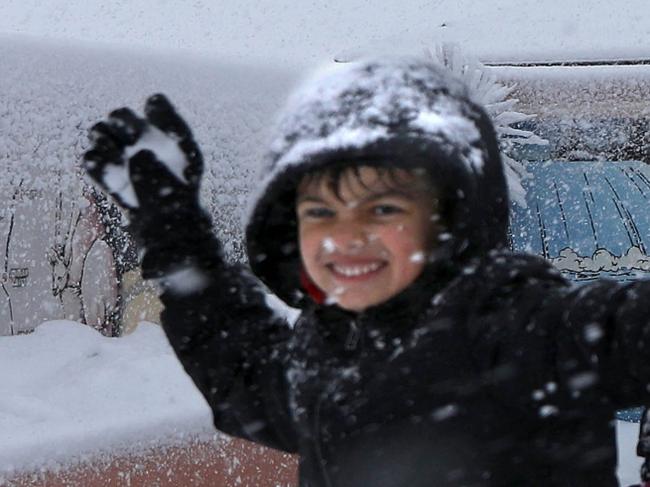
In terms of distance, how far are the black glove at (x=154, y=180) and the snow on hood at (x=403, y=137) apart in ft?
0.58

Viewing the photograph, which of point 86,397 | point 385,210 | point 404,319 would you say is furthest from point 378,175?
point 86,397

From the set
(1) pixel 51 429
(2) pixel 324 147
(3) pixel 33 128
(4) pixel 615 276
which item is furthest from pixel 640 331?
(4) pixel 615 276

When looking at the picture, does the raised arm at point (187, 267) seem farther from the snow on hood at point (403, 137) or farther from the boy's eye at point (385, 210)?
the boy's eye at point (385, 210)

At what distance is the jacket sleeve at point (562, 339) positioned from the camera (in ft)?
2.73

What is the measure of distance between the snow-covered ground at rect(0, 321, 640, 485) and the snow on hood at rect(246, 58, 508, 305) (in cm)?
132

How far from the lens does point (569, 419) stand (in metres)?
0.94

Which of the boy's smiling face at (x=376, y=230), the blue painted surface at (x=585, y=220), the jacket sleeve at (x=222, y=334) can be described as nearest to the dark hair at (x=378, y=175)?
the boy's smiling face at (x=376, y=230)

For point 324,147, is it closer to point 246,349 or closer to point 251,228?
point 251,228

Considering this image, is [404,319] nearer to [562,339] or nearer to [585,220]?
[562,339]

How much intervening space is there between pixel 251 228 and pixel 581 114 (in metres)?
3.07

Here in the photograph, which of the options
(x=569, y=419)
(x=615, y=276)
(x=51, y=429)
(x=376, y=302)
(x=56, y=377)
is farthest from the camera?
(x=615, y=276)

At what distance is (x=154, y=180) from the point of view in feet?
4.25

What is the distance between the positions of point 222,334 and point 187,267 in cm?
11

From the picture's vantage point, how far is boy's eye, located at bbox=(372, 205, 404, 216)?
3.47 ft
